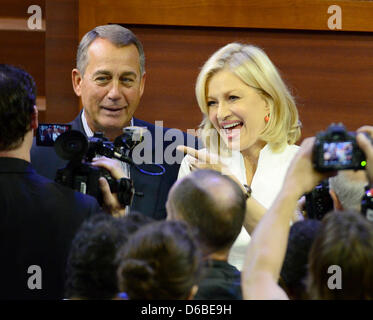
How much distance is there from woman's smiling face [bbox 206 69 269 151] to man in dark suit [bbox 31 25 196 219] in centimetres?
20

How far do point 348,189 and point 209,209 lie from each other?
402 mm

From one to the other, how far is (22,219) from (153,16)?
164cm

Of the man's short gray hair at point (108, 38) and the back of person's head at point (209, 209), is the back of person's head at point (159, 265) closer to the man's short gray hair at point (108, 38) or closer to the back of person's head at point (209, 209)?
the back of person's head at point (209, 209)

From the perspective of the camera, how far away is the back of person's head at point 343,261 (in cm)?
123

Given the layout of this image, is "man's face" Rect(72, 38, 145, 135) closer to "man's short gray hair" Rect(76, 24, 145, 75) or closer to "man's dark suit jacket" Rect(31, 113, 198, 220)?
"man's short gray hair" Rect(76, 24, 145, 75)

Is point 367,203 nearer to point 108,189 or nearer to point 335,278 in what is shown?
point 335,278

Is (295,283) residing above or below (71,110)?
below

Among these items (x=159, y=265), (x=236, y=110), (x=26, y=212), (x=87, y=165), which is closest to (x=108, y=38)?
(x=236, y=110)

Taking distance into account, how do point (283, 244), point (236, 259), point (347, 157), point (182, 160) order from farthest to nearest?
point (182, 160), point (236, 259), point (347, 157), point (283, 244)

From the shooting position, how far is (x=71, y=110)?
2.97 m

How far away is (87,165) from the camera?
1.79 meters

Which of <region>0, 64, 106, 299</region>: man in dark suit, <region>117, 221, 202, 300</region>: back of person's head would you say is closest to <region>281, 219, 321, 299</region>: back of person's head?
<region>117, 221, 202, 300</region>: back of person's head
